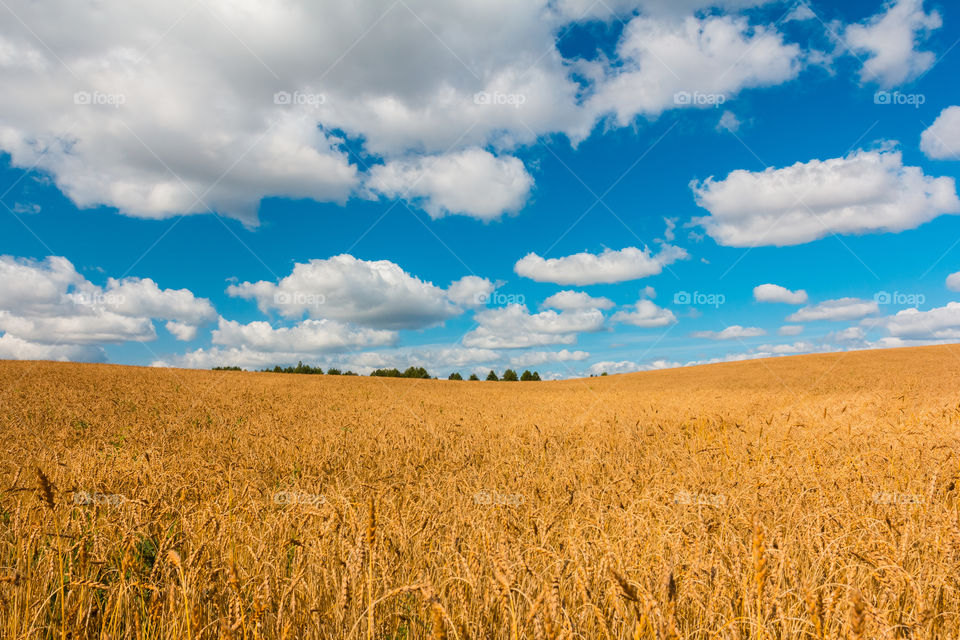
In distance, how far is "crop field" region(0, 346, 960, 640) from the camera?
251cm

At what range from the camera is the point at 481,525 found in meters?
3.96

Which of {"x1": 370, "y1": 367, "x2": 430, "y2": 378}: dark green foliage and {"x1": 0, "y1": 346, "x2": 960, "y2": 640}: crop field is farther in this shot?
{"x1": 370, "y1": 367, "x2": 430, "y2": 378}: dark green foliage

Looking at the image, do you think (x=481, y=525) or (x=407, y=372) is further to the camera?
(x=407, y=372)

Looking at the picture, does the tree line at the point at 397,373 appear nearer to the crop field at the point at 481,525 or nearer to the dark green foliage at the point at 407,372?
the dark green foliage at the point at 407,372

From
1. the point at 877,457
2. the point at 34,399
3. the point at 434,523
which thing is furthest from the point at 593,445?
the point at 34,399

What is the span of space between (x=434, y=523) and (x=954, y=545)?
12.9 ft

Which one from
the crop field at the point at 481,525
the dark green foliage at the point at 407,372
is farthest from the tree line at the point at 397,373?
the crop field at the point at 481,525

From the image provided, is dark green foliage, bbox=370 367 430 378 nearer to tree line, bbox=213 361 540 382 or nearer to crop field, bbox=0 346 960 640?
tree line, bbox=213 361 540 382

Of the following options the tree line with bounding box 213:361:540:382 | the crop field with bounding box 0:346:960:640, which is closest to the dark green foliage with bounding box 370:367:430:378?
the tree line with bounding box 213:361:540:382

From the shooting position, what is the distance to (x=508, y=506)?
4578mm

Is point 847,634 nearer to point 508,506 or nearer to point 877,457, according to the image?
point 508,506

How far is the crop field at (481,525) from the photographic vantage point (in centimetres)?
251

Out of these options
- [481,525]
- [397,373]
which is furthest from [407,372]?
[481,525]

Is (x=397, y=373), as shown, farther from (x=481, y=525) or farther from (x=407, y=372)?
(x=481, y=525)
